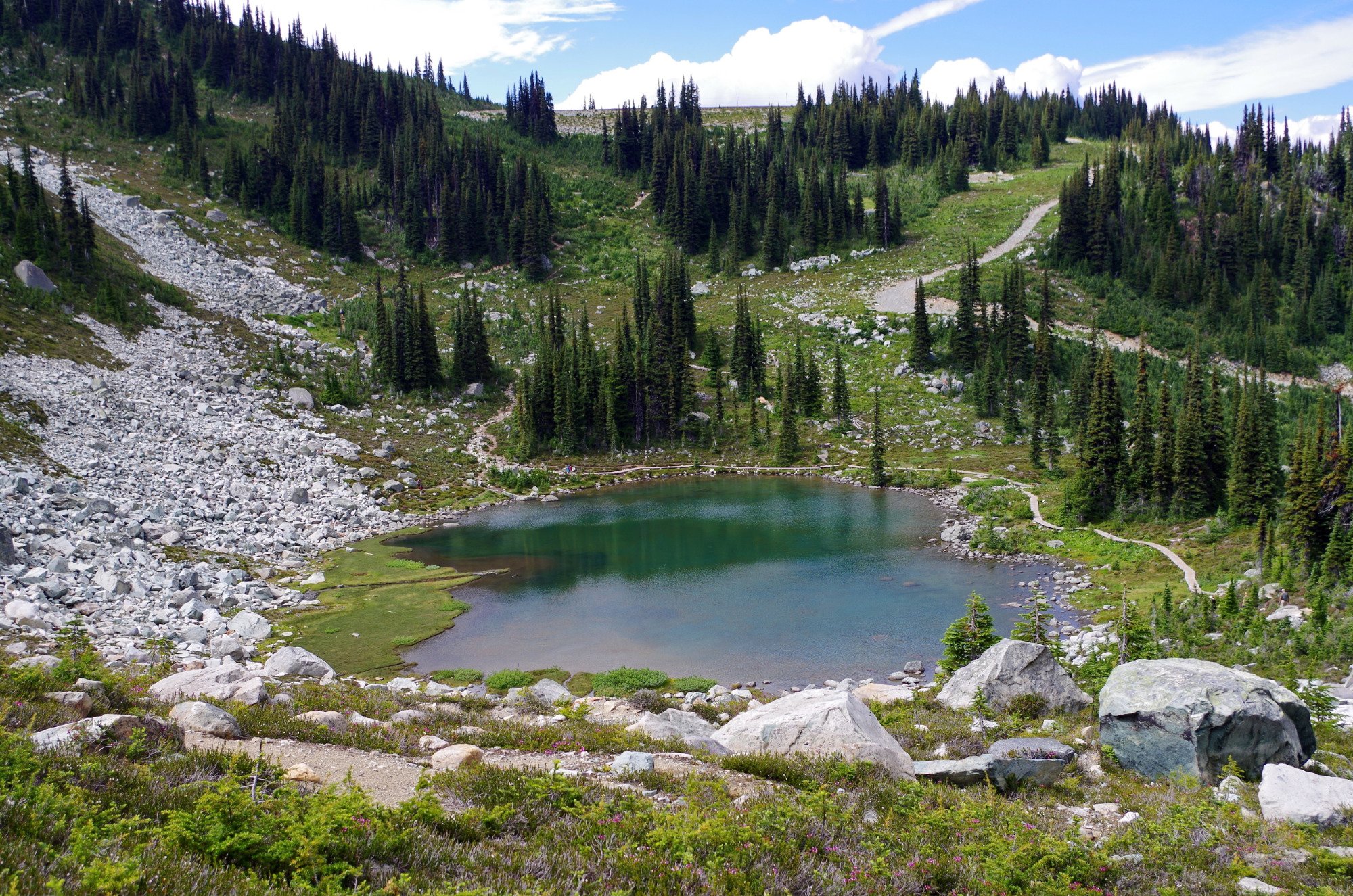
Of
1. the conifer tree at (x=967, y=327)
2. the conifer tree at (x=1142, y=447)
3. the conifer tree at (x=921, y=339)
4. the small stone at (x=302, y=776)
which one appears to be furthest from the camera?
the conifer tree at (x=921, y=339)

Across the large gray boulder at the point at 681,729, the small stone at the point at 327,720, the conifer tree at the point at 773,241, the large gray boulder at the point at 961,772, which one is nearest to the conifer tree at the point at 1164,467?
the large gray boulder at the point at 681,729

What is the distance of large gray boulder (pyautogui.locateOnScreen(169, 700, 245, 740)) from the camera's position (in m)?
11.5

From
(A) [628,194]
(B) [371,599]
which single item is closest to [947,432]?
(B) [371,599]

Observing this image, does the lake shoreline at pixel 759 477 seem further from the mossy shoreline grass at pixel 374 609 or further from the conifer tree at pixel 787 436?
the conifer tree at pixel 787 436

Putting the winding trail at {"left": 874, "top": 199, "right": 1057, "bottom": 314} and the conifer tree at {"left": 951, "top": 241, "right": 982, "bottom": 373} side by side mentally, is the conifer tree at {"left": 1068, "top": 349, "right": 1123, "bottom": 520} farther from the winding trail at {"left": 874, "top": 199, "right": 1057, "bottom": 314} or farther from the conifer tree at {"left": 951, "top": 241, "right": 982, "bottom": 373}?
the winding trail at {"left": 874, "top": 199, "right": 1057, "bottom": 314}

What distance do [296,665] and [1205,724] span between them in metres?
22.5

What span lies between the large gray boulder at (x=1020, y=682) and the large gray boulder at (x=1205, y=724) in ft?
15.1

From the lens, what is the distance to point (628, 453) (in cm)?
7938

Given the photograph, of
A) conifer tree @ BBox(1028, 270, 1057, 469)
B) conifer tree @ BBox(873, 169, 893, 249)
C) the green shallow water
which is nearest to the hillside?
conifer tree @ BBox(873, 169, 893, 249)

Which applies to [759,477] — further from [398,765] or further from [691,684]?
[398,765]

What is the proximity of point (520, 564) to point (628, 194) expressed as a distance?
109m

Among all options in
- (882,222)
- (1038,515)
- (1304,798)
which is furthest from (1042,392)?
(1304,798)

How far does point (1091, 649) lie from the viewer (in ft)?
81.0

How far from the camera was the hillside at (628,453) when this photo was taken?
858cm
